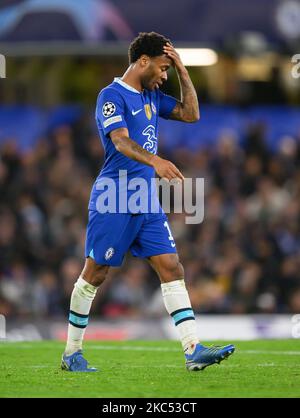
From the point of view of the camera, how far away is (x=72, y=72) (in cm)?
1977

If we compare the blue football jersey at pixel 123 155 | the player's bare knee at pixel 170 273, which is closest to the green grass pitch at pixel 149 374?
the player's bare knee at pixel 170 273

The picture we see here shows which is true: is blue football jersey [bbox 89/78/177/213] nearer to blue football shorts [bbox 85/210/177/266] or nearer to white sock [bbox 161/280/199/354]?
blue football shorts [bbox 85/210/177/266]

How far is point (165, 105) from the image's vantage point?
358 inches

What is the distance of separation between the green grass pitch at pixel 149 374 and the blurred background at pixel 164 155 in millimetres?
3627

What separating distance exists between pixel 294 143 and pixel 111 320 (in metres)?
5.74

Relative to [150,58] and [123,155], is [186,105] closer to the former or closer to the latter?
[150,58]

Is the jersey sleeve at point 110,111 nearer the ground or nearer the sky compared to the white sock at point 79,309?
nearer the sky

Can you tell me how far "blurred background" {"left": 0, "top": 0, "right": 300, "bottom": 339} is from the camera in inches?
632

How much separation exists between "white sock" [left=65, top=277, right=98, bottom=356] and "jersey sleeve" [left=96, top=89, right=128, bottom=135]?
125cm

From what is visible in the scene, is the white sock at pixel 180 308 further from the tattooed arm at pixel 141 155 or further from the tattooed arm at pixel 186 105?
the tattooed arm at pixel 186 105

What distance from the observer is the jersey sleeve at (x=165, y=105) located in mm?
9078
